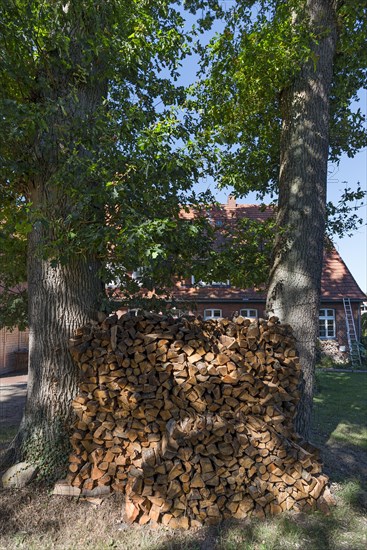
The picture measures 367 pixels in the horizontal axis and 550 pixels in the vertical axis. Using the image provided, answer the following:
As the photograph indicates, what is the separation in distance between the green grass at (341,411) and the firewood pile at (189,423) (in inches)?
101

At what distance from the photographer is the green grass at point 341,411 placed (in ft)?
22.3

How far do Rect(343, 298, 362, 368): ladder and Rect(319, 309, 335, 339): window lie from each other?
2.22ft

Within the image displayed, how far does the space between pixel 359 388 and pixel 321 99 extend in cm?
888

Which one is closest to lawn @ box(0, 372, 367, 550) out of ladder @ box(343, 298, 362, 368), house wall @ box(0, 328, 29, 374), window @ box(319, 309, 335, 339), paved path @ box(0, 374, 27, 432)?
paved path @ box(0, 374, 27, 432)

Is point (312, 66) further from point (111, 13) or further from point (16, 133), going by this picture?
point (16, 133)

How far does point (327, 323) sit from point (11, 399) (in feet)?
47.0

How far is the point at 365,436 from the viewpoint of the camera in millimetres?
6906

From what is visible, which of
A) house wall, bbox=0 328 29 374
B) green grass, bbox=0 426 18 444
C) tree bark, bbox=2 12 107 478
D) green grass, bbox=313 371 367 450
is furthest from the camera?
house wall, bbox=0 328 29 374

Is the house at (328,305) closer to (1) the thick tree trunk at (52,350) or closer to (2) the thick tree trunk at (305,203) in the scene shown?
(2) the thick tree trunk at (305,203)

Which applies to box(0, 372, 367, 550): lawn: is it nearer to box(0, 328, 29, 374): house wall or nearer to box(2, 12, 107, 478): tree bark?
box(2, 12, 107, 478): tree bark

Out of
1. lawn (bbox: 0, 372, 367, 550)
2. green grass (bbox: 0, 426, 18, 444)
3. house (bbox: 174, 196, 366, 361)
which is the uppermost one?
house (bbox: 174, 196, 366, 361)

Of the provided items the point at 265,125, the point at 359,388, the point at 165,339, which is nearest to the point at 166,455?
the point at 165,339

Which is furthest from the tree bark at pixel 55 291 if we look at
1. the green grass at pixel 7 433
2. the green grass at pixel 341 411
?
the green grass at pixel 341 411

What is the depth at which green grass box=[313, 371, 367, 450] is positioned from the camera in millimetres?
6801
